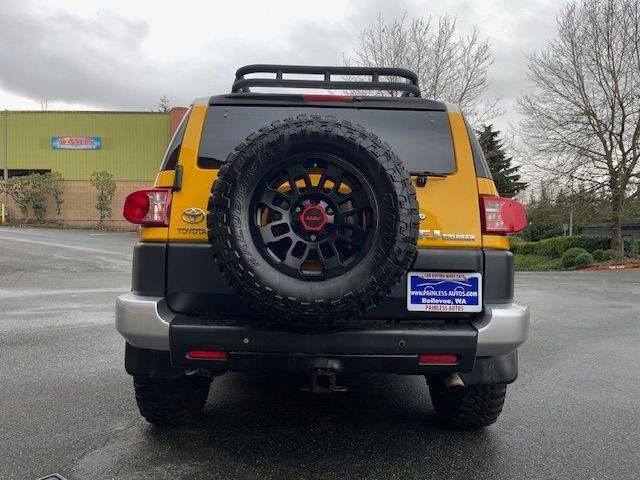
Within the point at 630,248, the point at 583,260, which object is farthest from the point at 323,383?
the point at 630,248

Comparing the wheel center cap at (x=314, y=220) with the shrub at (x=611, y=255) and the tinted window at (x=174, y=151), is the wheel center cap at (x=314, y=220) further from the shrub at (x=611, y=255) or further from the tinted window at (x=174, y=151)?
the shrub at (x=611, y=255)

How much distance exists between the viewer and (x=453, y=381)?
2.83 metres

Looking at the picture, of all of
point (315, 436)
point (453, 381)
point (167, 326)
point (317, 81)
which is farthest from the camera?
point (317, 81)

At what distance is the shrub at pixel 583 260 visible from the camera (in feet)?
73.2

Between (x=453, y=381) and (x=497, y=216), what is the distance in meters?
0.89

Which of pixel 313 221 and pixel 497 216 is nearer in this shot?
pixel 313 221

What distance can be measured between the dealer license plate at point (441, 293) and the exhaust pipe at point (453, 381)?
410 millimetres

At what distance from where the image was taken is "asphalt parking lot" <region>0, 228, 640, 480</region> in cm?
277

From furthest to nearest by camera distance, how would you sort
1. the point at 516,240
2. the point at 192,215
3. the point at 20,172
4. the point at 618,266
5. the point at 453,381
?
the point at 20,172, the point at 516,240, the point at 618,266, the point at 453,381, the point at 192,215

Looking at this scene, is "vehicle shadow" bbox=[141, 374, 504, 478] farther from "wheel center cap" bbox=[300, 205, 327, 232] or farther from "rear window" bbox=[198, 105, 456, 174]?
"rear window" bbox=[198, 105, 456, 174]

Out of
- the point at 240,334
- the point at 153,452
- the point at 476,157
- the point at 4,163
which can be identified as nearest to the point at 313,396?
the point at 153,452

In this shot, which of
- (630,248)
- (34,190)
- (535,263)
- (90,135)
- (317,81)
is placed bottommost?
(535,263)

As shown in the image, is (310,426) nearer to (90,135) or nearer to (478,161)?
(478,161)

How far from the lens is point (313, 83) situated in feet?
12.3
